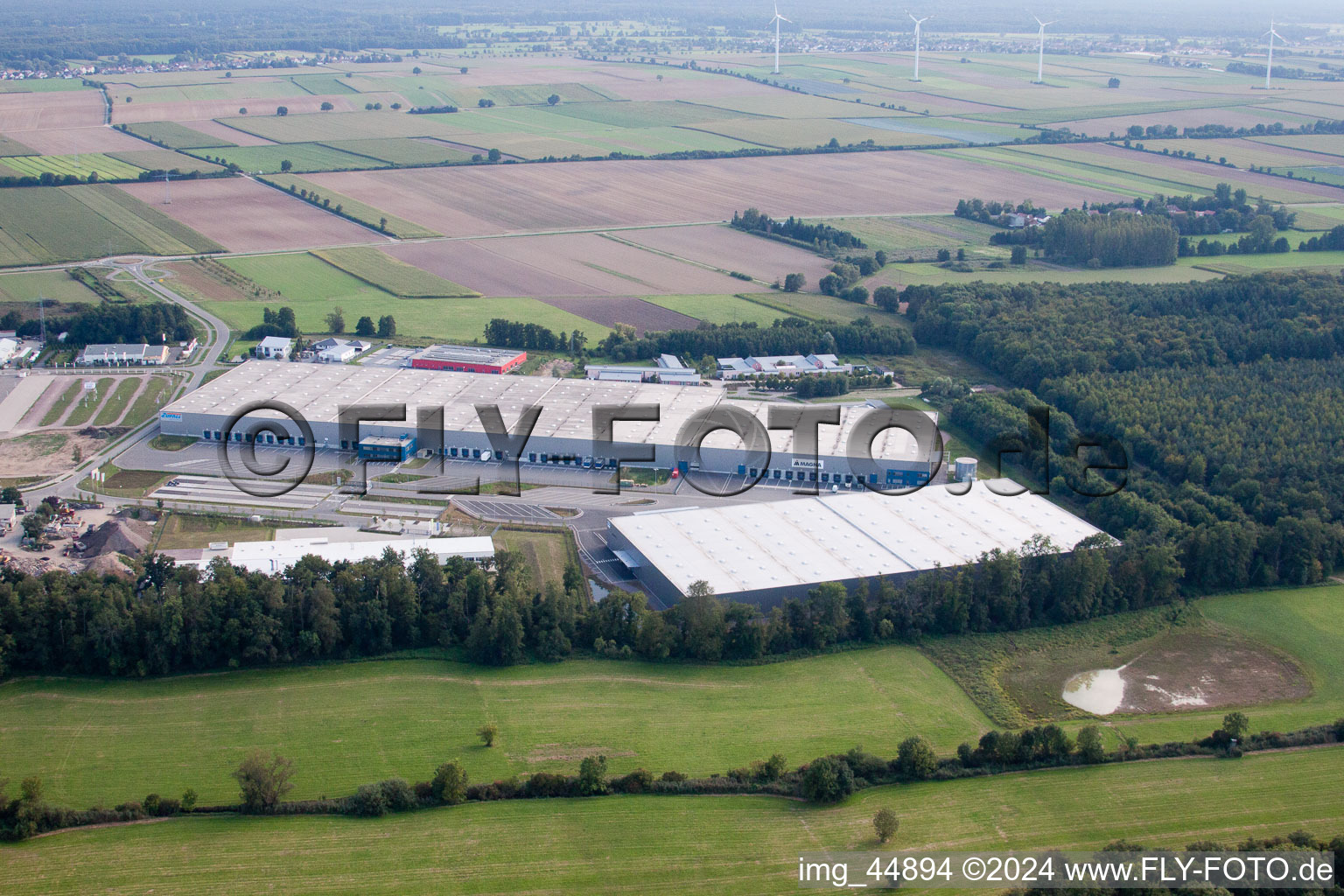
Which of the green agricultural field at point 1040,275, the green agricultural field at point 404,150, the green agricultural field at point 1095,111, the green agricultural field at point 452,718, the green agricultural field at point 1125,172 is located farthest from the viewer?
the green agricultural field at point 1095,111

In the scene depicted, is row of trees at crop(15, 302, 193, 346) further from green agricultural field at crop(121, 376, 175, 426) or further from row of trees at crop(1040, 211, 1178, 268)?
row of trees at crop(1040, 211, 1178, 268)

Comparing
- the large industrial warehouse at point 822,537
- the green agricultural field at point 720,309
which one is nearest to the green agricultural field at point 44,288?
the green agricultural field at point 720,309

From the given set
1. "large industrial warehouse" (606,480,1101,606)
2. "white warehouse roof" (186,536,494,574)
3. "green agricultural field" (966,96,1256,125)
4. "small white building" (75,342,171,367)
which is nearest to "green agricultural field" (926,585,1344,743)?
"large industrial warehouse" (606,480,1101,606)

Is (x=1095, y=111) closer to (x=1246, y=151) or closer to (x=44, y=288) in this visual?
(x=1246, y=151)

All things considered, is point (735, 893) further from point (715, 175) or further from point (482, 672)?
point (715, 175)

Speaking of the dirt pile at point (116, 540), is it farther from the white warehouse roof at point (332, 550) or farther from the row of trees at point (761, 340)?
the row of trees at point (761, 340)

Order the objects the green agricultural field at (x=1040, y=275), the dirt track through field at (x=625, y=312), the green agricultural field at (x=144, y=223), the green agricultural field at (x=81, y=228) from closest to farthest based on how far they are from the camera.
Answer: the dirt track through field at (x=625, y=312)
the green agricultural field at (x=1040, y=275)
the green agricultural field at (x=81, y=228)
the green agricultural field at (x=144, y=223)

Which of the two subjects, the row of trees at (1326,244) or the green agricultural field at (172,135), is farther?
the green agricultural field at (172,135)
